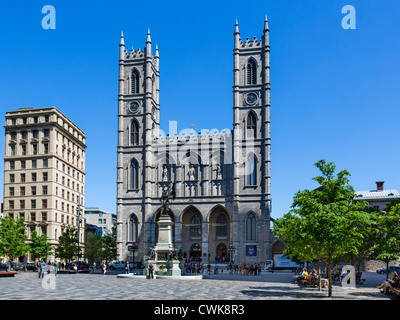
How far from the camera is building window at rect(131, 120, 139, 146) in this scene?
3259 inches

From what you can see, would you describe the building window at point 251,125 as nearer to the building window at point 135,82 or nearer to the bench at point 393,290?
the building window at point 135,82

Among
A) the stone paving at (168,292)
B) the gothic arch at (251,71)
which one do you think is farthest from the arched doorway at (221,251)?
the stone paving at (168,292)

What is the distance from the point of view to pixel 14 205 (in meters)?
78.7

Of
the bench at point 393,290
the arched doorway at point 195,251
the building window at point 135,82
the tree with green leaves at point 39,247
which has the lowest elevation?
the arched doorway at point 195,251

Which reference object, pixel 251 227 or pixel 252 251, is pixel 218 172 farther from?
pixel 252 251

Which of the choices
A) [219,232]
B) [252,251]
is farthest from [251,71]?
[252,251]

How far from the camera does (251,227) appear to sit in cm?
7550

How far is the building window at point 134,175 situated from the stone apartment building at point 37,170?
953 cm

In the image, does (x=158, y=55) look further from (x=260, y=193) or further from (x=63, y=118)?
(x=260, y=193)

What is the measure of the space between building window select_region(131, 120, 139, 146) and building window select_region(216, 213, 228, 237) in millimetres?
19735

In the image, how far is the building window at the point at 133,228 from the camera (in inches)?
3125

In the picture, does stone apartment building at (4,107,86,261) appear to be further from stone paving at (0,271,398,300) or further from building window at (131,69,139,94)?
stone paving at (0,271,398,300)

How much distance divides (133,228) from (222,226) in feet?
50.1
